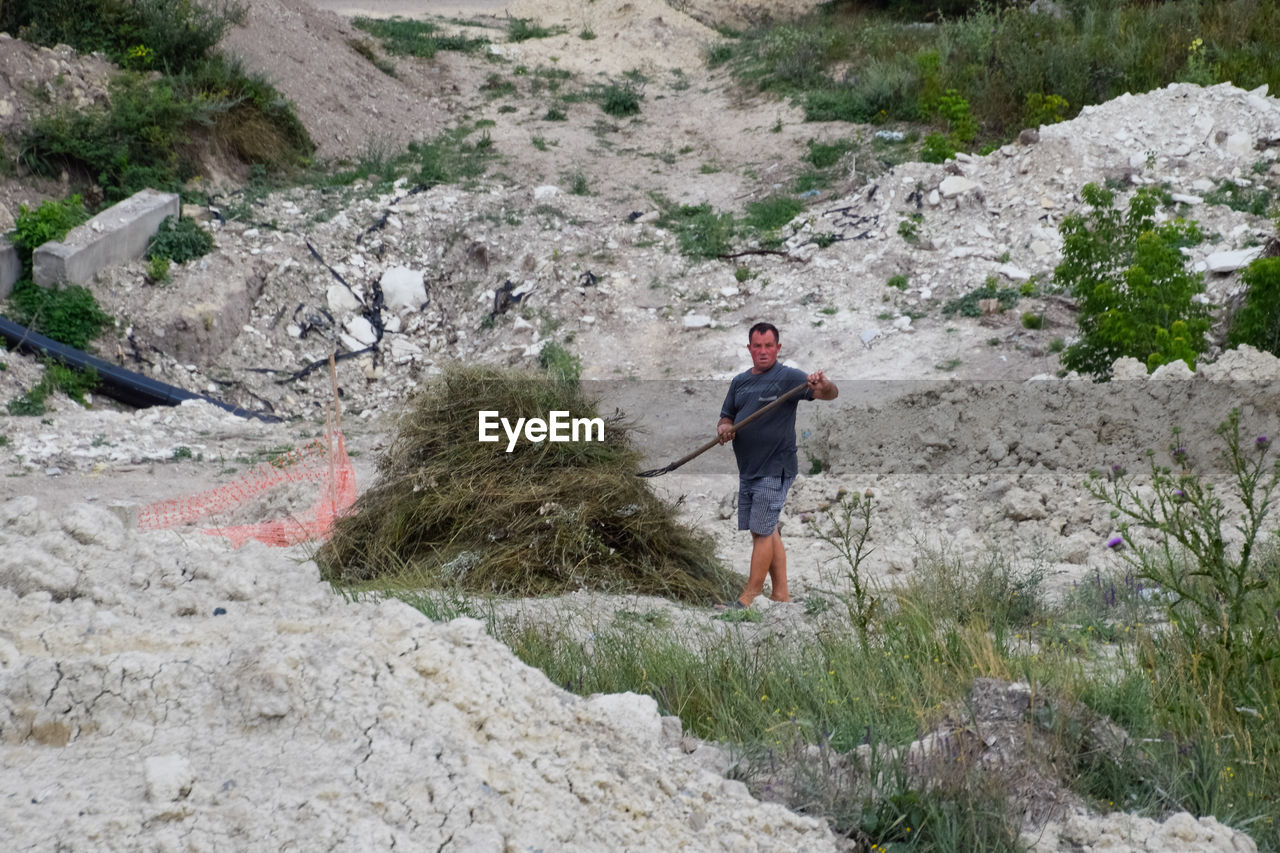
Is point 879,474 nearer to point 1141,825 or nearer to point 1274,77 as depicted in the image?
point 1141,825

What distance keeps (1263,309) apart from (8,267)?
35.7 feet

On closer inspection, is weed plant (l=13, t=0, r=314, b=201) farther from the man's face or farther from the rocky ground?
the man's face

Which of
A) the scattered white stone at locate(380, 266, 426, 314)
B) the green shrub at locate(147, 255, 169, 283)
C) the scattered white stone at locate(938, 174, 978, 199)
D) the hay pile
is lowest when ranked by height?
the hay pile

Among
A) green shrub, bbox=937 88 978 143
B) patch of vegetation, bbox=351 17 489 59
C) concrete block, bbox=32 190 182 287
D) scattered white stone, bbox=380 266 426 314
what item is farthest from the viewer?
patch of vegetation, bbox=351 17 489 59

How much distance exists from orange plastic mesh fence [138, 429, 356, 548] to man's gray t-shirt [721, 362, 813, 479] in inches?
86.8

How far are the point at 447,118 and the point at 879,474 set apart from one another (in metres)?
11.6

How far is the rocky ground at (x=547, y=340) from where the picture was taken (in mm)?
2721

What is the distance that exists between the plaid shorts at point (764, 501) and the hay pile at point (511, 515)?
0.42 metres

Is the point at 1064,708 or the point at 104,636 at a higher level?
the point at 104,636

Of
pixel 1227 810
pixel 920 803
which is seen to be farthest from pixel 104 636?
pixel 1227 810

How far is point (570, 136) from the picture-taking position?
16328 millimetres

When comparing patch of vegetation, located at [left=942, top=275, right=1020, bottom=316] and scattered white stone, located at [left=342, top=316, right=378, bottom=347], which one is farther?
scattered white stone, located at [left=342, top=316, right=378, bottom=347]

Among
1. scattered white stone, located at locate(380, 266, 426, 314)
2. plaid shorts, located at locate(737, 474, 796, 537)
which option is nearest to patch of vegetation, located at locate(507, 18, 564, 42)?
scattered white stone, located at locate(380, 266, 426, 314)

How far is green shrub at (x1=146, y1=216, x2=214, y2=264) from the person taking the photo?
1180 centimetres
